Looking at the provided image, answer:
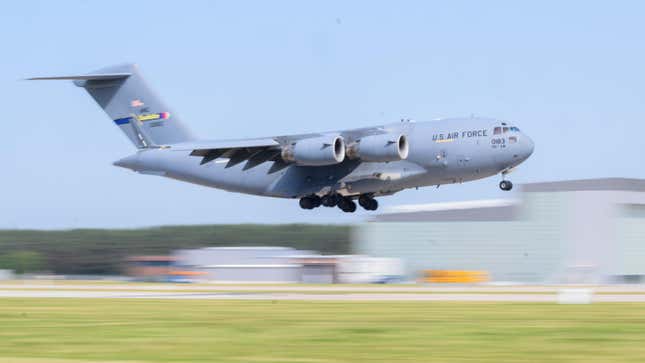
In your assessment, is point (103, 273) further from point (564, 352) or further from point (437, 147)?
point (564, 352)

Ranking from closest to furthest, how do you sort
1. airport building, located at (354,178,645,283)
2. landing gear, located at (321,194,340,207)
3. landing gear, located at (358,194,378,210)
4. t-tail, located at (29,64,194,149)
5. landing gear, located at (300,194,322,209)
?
landing gear, located at (321,194,340,207) < landing gear, located at (300,194,322,209) < landing gear, located at (358,194,378,210) < t-tail, located at (29,64,194,149) < airport building, located at (354,178,645,283)

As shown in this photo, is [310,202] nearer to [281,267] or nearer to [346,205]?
[346,205]

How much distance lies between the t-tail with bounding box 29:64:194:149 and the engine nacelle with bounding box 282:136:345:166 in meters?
4.95

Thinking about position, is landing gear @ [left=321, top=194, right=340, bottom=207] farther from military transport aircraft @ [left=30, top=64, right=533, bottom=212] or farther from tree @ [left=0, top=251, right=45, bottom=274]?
tree @ [left=0, top=251, right=45, bottom=274]

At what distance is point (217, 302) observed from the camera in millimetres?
26297

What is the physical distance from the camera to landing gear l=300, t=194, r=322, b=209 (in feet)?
93.1

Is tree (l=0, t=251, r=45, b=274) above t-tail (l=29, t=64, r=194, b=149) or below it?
above

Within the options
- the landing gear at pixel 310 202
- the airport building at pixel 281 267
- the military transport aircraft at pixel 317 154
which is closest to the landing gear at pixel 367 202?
the military transport aircraft at pixel 317 154

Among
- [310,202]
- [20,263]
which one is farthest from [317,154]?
[20,263]

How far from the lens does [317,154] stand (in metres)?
26.1

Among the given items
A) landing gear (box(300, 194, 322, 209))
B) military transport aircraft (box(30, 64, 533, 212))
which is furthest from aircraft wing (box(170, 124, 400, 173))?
landing gear (box(300, 194, 322, 209))

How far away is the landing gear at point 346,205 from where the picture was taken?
2839 cm

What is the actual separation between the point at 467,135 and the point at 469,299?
4.27m

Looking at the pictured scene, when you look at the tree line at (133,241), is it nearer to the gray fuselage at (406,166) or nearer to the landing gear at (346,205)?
the gray fuselage at (406,166)
